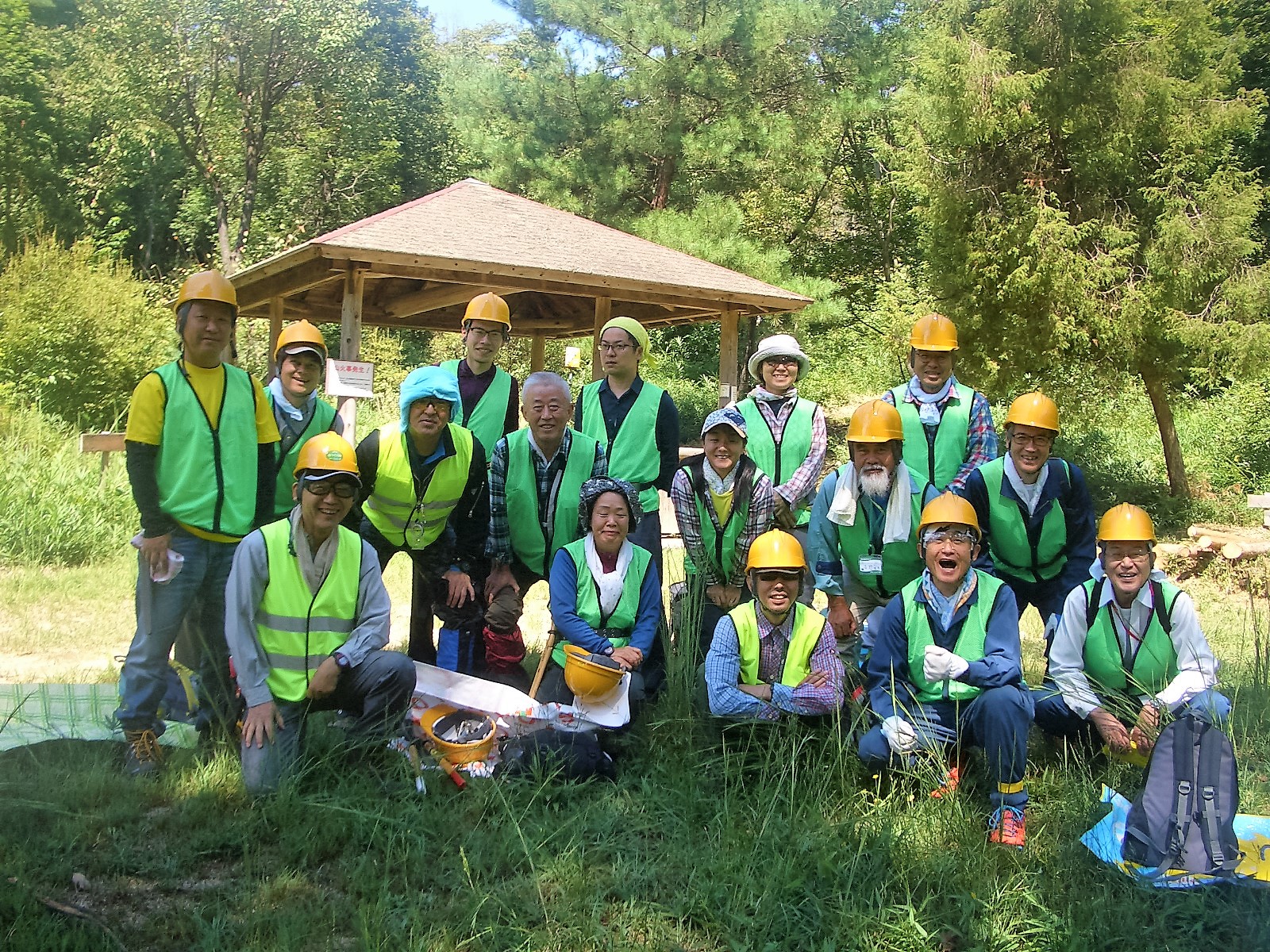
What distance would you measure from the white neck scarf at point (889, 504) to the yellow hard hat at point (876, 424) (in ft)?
0.49

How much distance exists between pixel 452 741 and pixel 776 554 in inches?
57.4

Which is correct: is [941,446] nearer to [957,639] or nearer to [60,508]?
[957,639]

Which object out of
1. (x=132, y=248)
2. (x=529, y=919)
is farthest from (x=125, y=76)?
(x=529, y=919)

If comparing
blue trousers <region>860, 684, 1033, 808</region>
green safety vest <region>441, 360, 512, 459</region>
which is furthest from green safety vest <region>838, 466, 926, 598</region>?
green safety vest <region>441, 360, 512, 459</region>

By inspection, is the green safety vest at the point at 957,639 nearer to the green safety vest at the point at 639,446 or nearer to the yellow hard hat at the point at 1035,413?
the yellow hard hat at the point at 1035,413

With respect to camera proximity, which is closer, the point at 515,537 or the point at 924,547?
the point at 924,547

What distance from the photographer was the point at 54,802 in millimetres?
3650

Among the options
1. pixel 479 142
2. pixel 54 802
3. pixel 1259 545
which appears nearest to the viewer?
pixel 54 802

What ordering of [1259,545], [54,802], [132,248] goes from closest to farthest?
[54,802], [1259,545], [132,248]

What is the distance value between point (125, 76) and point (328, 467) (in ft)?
87.3

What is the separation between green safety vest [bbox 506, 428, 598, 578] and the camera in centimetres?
476

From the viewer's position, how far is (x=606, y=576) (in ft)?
14.3

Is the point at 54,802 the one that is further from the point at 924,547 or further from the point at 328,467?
the point at 924,547

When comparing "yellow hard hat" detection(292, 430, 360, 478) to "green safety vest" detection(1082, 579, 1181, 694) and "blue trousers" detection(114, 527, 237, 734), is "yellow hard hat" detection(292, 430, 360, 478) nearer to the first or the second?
"blue trousers" detection(114, 527, 237, 734)
